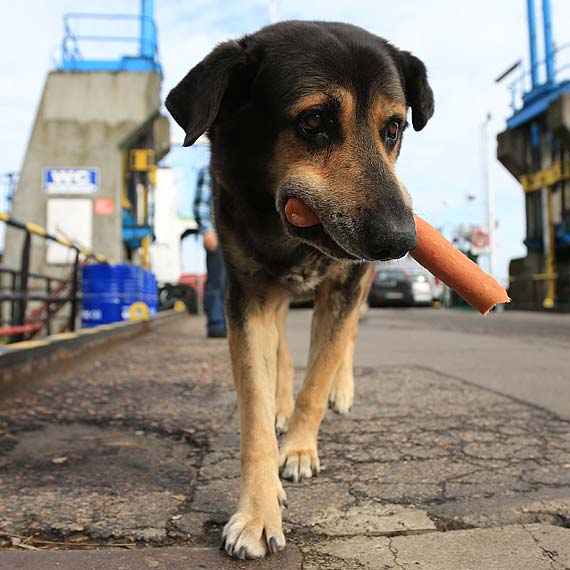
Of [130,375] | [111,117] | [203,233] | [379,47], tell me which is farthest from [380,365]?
[111,117]

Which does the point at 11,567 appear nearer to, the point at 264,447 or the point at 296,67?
the point at 264,447

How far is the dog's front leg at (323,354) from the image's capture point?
7.79 feet

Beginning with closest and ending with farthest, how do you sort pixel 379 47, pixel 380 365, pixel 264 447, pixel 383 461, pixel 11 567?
1. pixel 11 567
2. pixel 264 447
3. pixel 379 47
4. pixel 383 461
5. pixel 380 365

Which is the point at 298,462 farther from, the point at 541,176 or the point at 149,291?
the point at 541,176

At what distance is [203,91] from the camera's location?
2.04m

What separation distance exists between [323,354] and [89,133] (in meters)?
16.6

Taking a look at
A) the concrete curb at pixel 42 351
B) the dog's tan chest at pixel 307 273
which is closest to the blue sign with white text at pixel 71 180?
the concrete curb at pixel 42 351

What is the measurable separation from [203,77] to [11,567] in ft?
4.94

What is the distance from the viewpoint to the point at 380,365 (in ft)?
17.5

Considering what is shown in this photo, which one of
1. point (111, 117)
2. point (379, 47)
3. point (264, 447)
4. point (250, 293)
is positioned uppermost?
point (111, 117)

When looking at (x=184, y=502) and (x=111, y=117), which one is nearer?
(x=184, y=502)

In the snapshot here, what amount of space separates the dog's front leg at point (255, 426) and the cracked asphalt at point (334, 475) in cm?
10

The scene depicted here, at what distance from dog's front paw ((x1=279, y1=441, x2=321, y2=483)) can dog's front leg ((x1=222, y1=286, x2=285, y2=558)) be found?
31 cm

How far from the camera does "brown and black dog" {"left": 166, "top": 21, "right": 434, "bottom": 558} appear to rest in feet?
5.77
